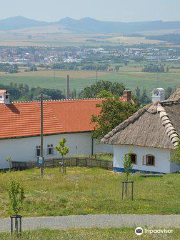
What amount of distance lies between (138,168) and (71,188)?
12536 millimetres

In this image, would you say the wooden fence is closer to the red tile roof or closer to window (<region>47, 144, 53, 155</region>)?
window (<region>47, 144, 53, 155</region>)

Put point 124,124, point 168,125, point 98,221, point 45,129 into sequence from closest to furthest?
1. point 98,221
2. point 168,125
3. point 124,124
4. point 45,129

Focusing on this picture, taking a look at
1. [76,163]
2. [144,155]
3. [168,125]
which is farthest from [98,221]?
[76,163]

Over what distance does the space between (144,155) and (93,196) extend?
15.1 metres

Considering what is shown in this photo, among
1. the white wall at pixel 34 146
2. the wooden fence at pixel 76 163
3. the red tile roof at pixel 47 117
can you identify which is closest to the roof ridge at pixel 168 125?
the wooden fence at pixel 76 163

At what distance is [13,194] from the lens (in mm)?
19219

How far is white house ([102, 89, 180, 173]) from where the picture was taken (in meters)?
38.8

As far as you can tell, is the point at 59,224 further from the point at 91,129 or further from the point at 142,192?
the point at 91,129

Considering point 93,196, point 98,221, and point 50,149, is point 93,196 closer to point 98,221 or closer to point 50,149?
point 98,221

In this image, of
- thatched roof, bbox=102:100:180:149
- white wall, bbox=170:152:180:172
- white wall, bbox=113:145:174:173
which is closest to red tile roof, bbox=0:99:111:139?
white wall, bbox=113:145:174:173

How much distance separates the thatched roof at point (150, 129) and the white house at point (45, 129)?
5.27 m

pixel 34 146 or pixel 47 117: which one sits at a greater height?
pixel 47 117

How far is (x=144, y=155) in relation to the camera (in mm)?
39781

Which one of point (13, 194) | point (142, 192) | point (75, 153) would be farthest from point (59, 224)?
point (75, 153)
